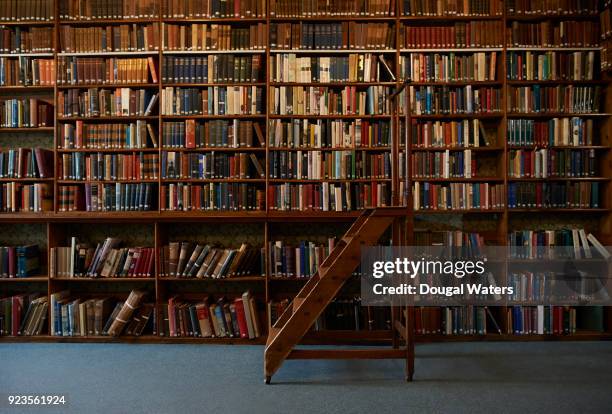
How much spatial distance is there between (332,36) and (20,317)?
384 cm

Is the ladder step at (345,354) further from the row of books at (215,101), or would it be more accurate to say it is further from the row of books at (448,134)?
the row of books at (215,101)

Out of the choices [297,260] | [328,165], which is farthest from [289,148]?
[297,260]

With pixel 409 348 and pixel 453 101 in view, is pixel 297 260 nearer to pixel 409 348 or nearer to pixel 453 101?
pixel 409 348

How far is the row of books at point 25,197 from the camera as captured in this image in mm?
4887

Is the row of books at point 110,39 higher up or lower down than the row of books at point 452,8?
lower down

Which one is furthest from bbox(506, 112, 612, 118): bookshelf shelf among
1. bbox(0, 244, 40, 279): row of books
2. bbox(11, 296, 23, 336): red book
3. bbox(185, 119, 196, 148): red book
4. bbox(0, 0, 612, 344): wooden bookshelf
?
bbox(11, 296, 23, 336): red book

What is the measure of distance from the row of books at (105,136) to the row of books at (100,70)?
0.40m

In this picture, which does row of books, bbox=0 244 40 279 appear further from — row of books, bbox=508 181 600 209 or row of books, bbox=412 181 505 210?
row of books, bbox=508 181 600 209

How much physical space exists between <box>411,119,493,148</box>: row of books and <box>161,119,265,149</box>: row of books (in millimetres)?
1466

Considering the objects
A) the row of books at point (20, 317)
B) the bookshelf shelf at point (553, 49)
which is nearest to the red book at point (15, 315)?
the row of books at point (20, 317)

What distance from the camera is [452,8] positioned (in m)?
4.85

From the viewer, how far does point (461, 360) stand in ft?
13.8

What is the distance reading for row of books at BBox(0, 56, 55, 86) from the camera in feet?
16.3

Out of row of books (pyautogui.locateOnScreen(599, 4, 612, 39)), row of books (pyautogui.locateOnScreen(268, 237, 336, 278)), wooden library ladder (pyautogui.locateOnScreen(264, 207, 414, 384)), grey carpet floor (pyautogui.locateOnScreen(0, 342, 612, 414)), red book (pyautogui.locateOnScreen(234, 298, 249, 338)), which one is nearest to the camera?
grey carpet floor (pyautogui.locateOnScreen(0, 342, 612, 414))
